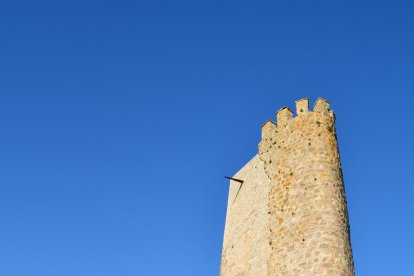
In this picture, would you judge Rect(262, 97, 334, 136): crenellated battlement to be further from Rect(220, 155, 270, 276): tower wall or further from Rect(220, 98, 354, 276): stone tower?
Rect(220, 155, 270, 276): tower wall

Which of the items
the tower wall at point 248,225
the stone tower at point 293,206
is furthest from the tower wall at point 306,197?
the tower wall at point 248,225

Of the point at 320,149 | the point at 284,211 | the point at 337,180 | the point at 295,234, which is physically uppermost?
the point at 320,149

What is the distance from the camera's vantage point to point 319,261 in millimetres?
12898

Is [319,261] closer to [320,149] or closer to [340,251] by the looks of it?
[340,251]

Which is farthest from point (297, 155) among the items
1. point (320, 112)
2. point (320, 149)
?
point (320, 112)

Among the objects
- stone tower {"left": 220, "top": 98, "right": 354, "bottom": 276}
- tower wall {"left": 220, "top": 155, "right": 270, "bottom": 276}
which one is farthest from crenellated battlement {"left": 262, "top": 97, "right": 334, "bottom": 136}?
tower wall {"left": 220, "top": 155, "right": 270, "bottom": 276}

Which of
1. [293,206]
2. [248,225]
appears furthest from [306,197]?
[248,225]

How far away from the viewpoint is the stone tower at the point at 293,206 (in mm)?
13297

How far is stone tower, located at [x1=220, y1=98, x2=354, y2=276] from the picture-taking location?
13.3 metres

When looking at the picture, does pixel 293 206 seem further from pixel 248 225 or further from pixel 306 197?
pixel 248 225

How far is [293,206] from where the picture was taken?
47.2ft

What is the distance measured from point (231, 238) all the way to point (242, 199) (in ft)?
4.84

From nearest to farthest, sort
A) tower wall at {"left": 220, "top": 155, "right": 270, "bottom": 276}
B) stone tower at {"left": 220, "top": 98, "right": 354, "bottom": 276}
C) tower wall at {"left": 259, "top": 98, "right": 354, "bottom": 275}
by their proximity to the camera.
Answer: tower wall at {"left": 259, "top": 98, "right": 354, "bottom": 275}
stone tower at {"left": 220, "top": 98, "right": 354, "bottom": 276}
tower wall at {"left": 220, "top": 155, "right": 270, "bottom": 276}

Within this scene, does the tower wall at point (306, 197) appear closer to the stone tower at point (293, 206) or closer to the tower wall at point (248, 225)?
the stone tower at point (293, 206)
